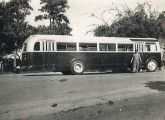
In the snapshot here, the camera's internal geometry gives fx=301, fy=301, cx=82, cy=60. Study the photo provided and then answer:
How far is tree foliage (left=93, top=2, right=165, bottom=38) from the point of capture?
31.1 m

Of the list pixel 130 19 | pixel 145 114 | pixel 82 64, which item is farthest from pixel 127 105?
pixel 130 19

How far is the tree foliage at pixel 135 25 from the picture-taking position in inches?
1224

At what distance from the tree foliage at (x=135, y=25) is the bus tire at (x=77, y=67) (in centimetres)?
1336

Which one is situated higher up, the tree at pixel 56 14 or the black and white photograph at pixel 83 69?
the tree at pixel 56 14

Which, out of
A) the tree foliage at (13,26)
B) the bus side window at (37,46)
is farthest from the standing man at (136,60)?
the tree foliage at (13,26)

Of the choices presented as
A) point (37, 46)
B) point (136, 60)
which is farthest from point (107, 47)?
point (37, 46)

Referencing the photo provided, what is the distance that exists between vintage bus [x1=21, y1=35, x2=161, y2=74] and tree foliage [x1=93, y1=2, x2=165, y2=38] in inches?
383

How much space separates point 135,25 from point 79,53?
539 inches

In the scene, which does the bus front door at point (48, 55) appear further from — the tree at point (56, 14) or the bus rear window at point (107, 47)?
the tree at point (56, 14)

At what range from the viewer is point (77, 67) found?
746 inches

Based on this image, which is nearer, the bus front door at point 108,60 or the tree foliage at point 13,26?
the bus front door at point 108,60

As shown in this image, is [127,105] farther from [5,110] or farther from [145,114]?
[5,110]

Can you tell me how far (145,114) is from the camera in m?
7.30

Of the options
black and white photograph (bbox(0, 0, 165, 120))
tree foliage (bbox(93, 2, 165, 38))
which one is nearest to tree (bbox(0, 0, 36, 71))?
black and white photograph (bbox(0, 0, 165, 120))
